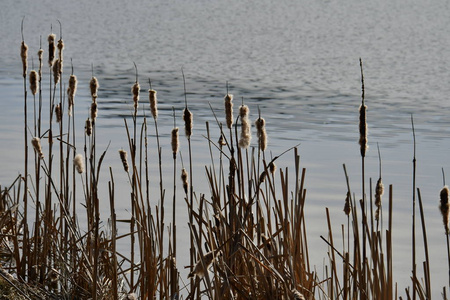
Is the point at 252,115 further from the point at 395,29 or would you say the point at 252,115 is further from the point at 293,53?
the point at 395,29

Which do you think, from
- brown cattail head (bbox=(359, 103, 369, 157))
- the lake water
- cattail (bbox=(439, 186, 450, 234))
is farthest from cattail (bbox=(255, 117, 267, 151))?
the lake water

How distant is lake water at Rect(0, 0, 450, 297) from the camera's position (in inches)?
228

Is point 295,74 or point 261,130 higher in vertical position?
point 261,130

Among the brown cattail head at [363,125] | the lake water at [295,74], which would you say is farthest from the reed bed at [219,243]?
the lake water at [295,74]

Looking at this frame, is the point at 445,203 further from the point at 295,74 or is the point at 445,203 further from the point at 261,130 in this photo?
the point at 295,74

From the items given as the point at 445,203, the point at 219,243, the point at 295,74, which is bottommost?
the point at 295,74

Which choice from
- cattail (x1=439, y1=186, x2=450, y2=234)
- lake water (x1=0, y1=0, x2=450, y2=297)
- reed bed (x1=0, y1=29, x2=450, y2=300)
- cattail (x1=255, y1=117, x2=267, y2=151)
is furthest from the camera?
lake water (x1=0, y1=0, x2=450, y2=297)

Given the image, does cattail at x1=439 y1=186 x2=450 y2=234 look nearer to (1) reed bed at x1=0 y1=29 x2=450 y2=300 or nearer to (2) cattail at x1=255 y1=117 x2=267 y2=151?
(1) reed bed at x1=0 y1=29 x2=450 y2=300

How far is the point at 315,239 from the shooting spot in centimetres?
451

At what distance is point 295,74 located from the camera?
11.8 m

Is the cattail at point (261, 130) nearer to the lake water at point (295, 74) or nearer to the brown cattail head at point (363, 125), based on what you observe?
the brown cattail head at point (363, 125)

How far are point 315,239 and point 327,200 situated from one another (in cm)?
70

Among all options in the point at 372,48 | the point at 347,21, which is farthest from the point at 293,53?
the point at 347,21

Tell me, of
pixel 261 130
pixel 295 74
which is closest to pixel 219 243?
pixel 261 130
